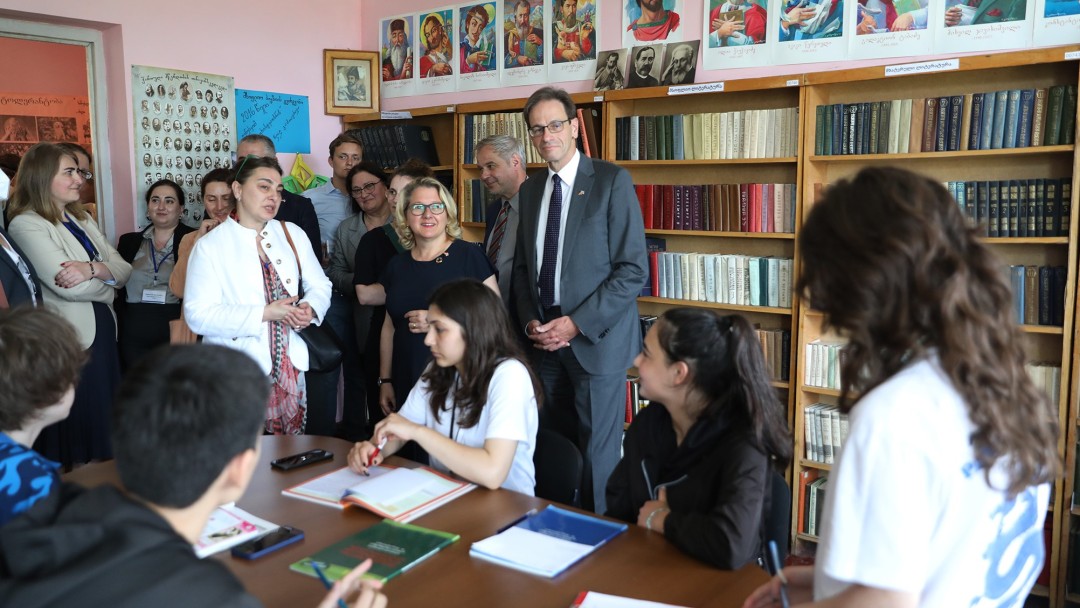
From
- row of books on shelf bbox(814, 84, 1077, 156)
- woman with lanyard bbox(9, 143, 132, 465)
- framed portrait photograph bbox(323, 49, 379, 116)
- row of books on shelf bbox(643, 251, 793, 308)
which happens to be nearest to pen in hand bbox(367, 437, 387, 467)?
woman with lanyard bbox(9, 143, 132, 465)

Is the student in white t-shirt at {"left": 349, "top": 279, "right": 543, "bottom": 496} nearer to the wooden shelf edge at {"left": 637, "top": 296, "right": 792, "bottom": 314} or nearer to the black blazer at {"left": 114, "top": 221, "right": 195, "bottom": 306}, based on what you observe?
the wooden shelf edge at {"left": 637, "top": 296, "right": 792, "bottom": 314}

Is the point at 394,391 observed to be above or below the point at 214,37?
below

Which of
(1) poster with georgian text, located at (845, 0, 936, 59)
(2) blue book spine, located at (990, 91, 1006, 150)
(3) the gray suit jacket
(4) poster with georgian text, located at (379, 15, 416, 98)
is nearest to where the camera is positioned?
(3) the gray suit jacket

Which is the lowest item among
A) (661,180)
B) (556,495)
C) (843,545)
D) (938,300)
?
(556,495)

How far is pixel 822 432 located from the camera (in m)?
3.65

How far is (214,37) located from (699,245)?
311 cm

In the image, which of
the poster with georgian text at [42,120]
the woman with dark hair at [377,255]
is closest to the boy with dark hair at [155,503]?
the woman with dark hair at [377,255]

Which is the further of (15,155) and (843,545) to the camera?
(15,155)

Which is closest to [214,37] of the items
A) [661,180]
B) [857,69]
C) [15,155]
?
[15,155]

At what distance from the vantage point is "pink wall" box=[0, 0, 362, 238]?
4.56 m

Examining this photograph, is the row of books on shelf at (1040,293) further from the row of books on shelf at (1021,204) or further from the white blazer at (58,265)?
the white blazer at (58,265)

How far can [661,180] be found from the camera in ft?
14.1

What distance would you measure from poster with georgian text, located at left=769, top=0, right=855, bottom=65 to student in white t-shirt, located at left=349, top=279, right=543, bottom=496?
221cm

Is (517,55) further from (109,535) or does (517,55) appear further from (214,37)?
(109,535)
